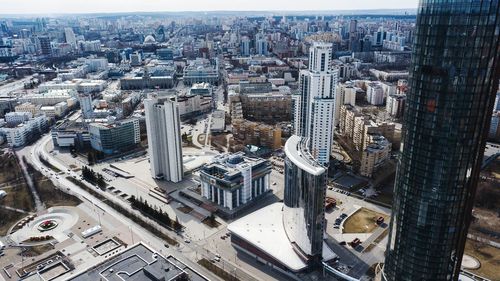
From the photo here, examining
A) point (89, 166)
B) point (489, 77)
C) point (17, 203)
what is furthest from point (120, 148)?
point (489, 77)

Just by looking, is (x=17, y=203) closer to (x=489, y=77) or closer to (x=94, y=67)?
(x=489, y=77)

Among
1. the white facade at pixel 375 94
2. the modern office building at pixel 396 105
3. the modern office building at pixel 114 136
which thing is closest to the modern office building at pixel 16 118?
the modern office building at pixel 114 136

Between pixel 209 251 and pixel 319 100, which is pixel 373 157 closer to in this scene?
pixel 319 100

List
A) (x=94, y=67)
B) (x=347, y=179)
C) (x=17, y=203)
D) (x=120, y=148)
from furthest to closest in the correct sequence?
(x=94, y=67) → (x=120, y=148) → (x=347, y=179) → (x=17, y=203)

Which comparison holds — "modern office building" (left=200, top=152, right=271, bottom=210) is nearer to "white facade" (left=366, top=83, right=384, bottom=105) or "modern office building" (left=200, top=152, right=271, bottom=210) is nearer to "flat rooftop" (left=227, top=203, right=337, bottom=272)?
"flat rooftop" (left=227, top=203, right=337, bottom=272)

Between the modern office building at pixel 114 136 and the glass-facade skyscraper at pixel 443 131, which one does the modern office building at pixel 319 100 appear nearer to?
the glass-facade skyscraper at pixel 443 131

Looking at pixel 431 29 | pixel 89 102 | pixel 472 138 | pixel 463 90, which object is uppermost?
pixel 431 29
